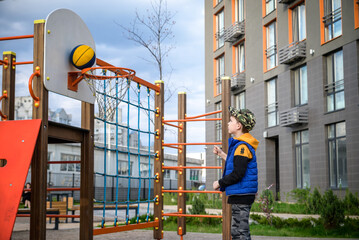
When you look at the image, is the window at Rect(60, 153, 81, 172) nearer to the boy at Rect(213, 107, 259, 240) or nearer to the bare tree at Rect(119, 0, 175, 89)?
the bare tree at Rect(119, 0, 175, 89)

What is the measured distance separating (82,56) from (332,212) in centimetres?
587

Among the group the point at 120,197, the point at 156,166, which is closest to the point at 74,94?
the point at 156,166

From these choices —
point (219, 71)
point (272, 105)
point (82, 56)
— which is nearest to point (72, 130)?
point (82, 56)

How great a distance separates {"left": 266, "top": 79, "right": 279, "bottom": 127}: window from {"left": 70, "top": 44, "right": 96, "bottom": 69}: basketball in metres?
17.0

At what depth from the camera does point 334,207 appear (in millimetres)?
8797

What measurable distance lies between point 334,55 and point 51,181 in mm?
17079

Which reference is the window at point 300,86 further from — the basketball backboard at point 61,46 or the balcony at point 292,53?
the basketball backboard at point 61,46

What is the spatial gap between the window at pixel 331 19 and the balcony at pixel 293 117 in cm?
291

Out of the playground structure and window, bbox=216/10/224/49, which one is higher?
window, bbox=216/10/224/49

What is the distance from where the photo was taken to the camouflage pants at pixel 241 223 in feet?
14.1

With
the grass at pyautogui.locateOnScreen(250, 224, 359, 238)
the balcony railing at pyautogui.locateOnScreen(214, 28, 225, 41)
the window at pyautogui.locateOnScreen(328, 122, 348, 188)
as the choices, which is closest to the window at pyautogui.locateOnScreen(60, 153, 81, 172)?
the balcony railing at pyautogui.locateOnScreen(214, 28, 225, 41)

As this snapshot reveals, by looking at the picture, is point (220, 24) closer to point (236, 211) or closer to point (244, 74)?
point (244, 74)

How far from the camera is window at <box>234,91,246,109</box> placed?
964 inches

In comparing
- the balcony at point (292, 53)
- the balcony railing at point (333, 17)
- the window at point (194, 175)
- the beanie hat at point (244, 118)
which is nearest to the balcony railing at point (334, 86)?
the balcony at point (292, 53)
